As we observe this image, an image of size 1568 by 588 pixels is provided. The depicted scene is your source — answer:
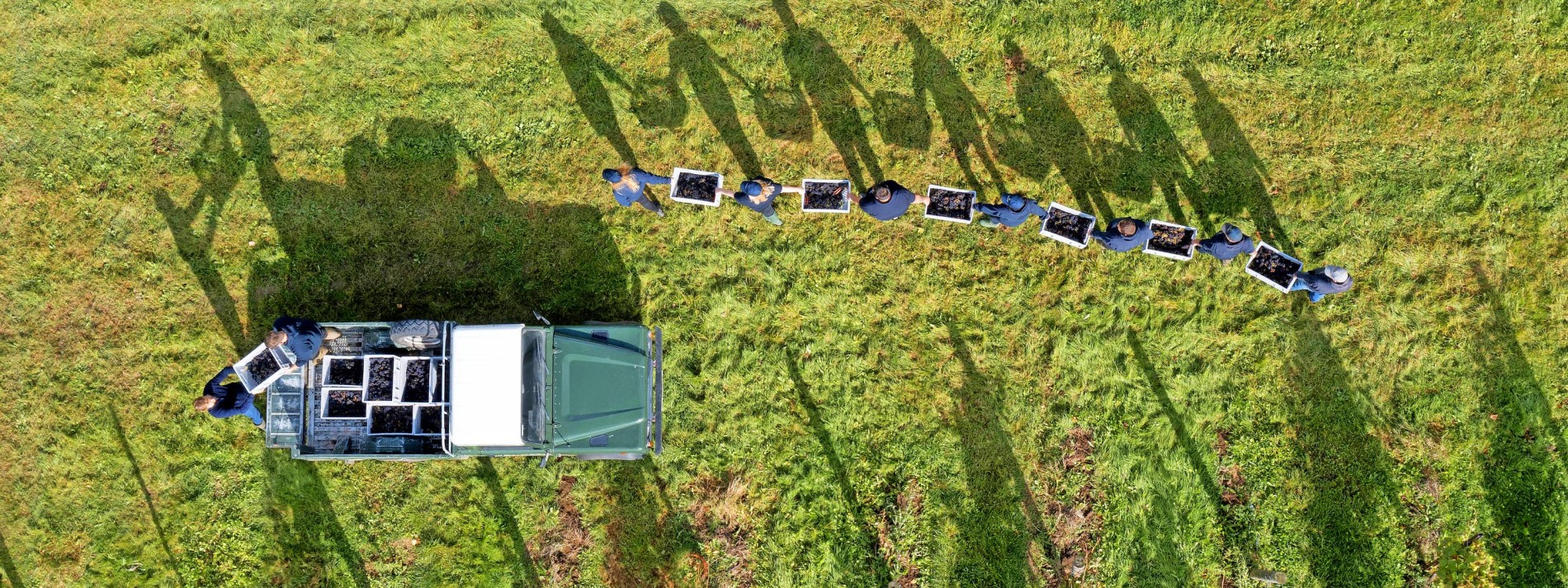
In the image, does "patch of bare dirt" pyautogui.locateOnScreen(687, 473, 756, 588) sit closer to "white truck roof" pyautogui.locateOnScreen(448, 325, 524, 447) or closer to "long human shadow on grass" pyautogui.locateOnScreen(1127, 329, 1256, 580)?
"white truck roof" pyautogui.locateOnScreen(448, 325, 524, 447)

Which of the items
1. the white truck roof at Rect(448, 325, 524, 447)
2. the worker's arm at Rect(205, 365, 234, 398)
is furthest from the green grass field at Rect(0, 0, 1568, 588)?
the white truck roof at Rect(448, 325, 524, 447)

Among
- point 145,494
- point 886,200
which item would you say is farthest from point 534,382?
point 145,494

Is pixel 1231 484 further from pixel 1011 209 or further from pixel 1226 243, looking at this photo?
pixel 1011 209

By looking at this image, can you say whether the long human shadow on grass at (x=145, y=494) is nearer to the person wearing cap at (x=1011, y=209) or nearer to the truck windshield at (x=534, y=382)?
the truck windshield at (x=534, y=382)

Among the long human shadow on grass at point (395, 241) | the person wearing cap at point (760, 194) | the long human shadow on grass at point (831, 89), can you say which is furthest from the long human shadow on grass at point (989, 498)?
the long human shadow on grass at point (395, 241)

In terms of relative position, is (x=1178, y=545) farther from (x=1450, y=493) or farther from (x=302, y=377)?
(x=302, y=377)

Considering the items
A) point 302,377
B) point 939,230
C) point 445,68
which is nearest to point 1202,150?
point 939,230
